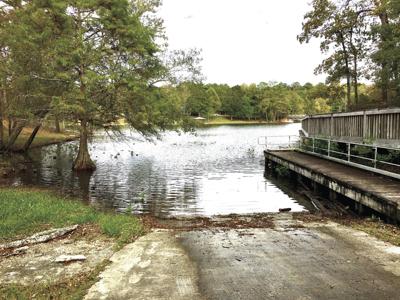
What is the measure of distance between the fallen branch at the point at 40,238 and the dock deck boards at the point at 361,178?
7352 millimetres

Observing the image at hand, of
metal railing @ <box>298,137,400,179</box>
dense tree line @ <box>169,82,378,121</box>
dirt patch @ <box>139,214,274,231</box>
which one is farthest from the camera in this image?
dense tree line @ <box>169,82,378,121</box>

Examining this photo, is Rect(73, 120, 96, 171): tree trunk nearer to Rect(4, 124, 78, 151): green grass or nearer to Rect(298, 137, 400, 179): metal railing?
Rect(4, 124, 78, 151): green grass

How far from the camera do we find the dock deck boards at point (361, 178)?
9.30 meters

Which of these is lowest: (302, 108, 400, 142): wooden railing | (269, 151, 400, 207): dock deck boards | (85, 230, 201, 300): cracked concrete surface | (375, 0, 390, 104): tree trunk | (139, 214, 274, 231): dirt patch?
(139, 214, 274, 231): dirt patch

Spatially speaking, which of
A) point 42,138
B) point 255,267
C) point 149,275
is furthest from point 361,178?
point 42,138

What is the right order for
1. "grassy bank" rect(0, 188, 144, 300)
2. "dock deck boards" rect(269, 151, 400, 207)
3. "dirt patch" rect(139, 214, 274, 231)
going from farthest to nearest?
1. "dock deck boards" rect(269, 151, 400, 207)
2. "dirt patch" rect(139, 214, 274, 231)
3. "grassy bank" rect(0, 188, 144, 300)

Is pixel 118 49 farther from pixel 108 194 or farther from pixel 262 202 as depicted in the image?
pixel 262 202

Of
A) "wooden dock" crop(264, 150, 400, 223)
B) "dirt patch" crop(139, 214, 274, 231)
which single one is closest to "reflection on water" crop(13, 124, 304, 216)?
"wooden dock" crop(264, 150, 400, 223)

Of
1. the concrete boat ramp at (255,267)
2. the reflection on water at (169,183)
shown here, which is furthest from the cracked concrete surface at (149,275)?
the reflection on water at (169,183)

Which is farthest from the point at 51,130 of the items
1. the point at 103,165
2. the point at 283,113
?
the point at 283,113

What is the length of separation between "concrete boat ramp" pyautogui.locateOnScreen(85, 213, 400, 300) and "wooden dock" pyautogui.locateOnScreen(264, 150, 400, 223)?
1685 mm

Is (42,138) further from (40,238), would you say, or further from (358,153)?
(40,238)

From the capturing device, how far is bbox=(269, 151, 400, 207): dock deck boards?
9.30 m

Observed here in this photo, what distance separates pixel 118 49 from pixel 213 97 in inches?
3942
